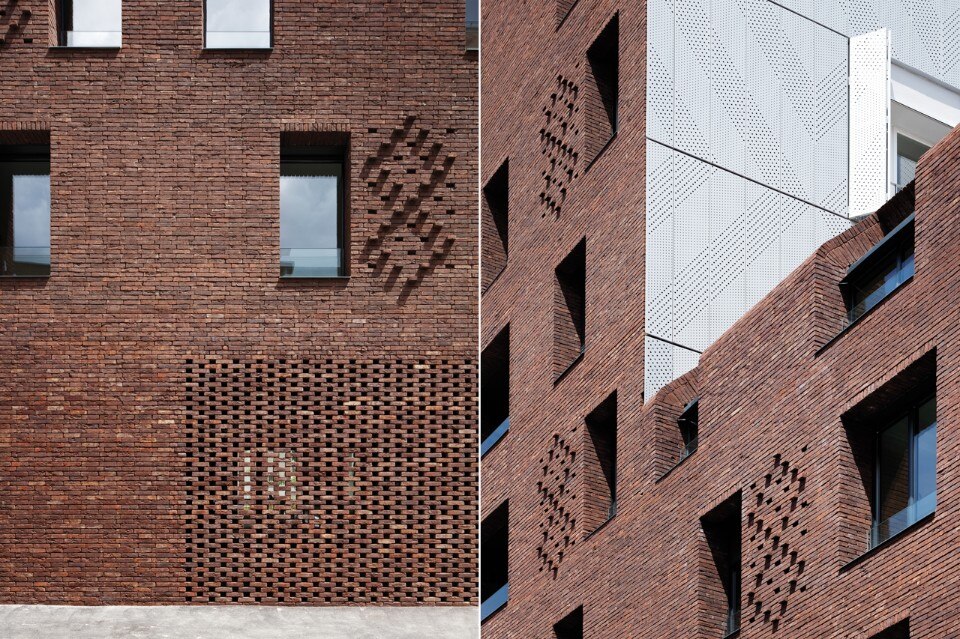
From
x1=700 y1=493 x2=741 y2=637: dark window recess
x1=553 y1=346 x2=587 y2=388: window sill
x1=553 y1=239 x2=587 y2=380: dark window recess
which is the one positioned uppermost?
x1=553 y1=239 x2=587 y2=380: dark window recess

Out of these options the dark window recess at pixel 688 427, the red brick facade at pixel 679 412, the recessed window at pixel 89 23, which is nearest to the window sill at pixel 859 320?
the red brick facade at pixel 679 412

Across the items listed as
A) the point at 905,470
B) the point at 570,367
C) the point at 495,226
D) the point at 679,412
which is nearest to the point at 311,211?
the point at 570,367

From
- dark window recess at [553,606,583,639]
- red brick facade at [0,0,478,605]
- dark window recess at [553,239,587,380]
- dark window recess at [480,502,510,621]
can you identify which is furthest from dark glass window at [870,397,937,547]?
dark window recess at [480,502,510,621]

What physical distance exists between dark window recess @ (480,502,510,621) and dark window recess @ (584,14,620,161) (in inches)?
267

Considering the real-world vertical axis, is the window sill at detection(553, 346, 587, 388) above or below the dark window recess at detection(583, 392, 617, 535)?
above

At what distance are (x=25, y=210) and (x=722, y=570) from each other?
1250cm

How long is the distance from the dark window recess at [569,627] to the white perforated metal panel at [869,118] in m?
8.04

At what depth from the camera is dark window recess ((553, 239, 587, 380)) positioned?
118 ft

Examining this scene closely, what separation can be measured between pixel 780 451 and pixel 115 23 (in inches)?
522

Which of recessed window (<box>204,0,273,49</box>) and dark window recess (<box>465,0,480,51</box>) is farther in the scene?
recessed window (<box>204,0,273,49</box>)

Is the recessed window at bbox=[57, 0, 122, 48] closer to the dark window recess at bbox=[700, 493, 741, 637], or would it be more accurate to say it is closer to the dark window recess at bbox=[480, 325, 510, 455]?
the dark window recess at bbox=[480, 325, 510, 455]

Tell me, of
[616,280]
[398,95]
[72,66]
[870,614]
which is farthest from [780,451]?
[72,66]

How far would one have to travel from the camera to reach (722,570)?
95.6 feet

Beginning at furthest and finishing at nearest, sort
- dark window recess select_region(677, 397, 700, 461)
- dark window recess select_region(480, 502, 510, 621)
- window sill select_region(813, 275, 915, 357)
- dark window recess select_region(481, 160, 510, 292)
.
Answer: dark window recess select_region(481, 160, 510, 292)
dark window recess select_region(480, 502, 510, 621)
dark window recess select_region(677, 397, 700, 461)
window sill select_region(813, 275, 915, 357)
